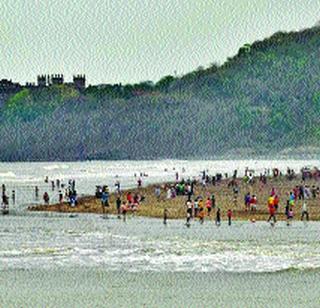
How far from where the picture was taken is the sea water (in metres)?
36.1

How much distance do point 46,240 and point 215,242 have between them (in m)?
9.05

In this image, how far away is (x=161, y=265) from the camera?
43.8 m

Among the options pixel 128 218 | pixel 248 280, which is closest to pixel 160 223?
pixel 128 218

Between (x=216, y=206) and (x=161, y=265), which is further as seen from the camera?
(x=216, y=206)

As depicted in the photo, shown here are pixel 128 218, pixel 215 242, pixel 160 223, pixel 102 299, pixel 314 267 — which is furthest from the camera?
pixel 128 218

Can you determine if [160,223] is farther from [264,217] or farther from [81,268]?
[81,268]

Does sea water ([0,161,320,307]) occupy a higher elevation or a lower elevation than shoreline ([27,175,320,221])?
lower

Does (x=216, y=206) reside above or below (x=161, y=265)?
above

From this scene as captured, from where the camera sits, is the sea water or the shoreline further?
the shoreline

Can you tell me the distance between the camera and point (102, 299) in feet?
118

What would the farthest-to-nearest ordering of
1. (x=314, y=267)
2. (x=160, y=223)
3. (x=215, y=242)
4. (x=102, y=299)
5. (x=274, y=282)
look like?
1. (x=160, y=223)
2. (x=215, y=242)
3. (x=314, y=267)
4. (x=274, y=282)
5. (x=102, y=299)

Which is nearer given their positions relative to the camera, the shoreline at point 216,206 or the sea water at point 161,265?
the sea water at point 161,265

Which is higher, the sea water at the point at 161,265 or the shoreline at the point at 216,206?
the shoreline at the point at 216,206

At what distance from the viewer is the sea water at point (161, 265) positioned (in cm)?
3612
